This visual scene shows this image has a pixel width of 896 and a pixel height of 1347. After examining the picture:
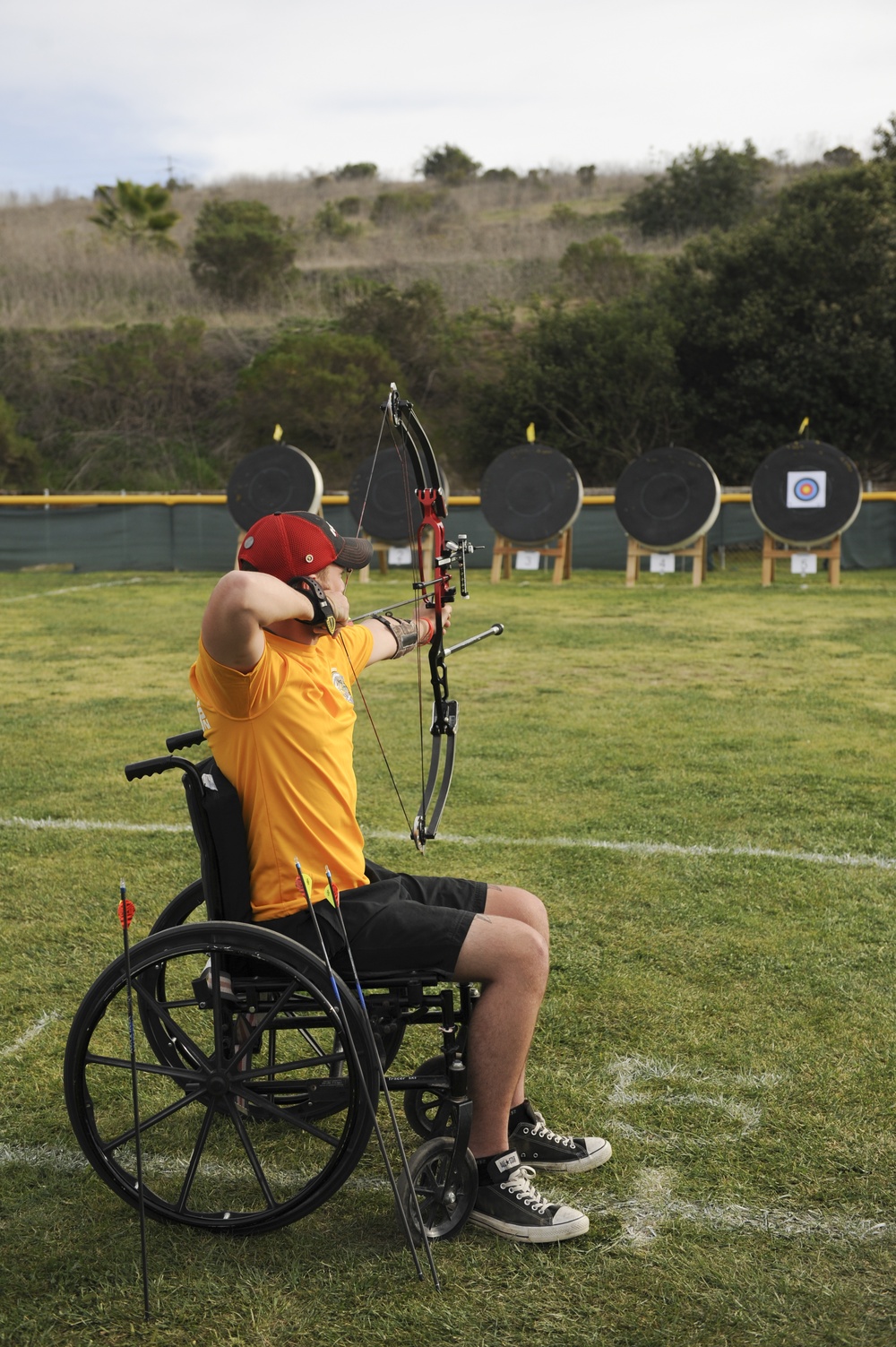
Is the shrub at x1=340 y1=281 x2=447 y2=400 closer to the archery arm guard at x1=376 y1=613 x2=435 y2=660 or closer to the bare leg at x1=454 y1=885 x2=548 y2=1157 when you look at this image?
the archery arm guard at x1=376 y1=613 x2=435 y2=660

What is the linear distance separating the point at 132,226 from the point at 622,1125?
123 ft

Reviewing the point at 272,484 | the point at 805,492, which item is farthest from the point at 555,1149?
the point at 272,484

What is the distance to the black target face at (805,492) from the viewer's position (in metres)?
15.0

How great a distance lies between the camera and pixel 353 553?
2.79m

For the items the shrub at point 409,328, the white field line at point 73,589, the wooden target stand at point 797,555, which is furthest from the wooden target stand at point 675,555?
the shrub at point 409,328

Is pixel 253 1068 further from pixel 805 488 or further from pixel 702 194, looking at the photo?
pixel 702 194

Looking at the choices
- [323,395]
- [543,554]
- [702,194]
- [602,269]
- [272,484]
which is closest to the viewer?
[543,554]

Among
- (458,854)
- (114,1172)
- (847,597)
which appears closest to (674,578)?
(847,597)

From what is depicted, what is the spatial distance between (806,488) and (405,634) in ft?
42.1

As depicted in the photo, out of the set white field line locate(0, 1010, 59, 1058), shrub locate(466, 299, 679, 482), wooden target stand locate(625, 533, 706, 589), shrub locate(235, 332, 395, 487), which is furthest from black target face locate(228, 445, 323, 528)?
white field line locate(0, 1010, 59, 1058)

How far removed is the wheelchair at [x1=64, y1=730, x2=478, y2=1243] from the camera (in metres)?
2.31

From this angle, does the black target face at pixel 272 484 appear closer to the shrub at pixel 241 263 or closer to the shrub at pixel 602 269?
the shrub at pixel 602 269

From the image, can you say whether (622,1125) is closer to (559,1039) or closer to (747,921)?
(559,1039)

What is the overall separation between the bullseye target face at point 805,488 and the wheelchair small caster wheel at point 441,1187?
45.0ft
